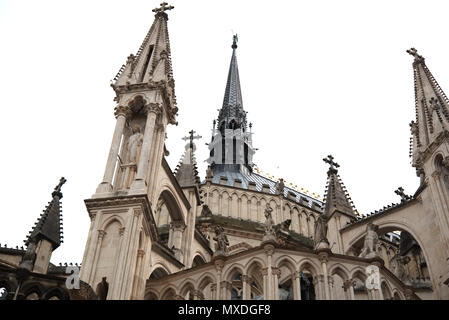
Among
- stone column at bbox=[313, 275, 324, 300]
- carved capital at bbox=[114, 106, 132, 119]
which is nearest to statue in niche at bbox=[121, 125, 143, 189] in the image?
carved capital at bbox=[114, 106, 132, 119]

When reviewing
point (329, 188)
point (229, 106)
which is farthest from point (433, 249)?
point (229, 106)

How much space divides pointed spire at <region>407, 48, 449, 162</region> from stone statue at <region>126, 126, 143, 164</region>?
450 inches

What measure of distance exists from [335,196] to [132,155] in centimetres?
1101

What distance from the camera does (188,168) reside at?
97.2 feet

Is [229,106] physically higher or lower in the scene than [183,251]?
higher

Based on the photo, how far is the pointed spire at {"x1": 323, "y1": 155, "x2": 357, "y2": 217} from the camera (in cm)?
2852

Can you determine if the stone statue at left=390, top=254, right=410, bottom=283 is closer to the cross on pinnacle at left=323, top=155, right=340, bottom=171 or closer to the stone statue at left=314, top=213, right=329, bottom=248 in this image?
the stone statue at left=314, top=213, right=329, bottom=248

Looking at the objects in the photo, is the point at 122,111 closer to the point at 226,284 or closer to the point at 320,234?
the point at 226,284

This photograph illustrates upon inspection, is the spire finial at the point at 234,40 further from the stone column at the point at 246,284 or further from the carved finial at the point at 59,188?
the stone column at the point at 246,284

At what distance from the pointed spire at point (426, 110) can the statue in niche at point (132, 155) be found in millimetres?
11482

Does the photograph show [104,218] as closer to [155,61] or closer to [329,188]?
[155,61]
